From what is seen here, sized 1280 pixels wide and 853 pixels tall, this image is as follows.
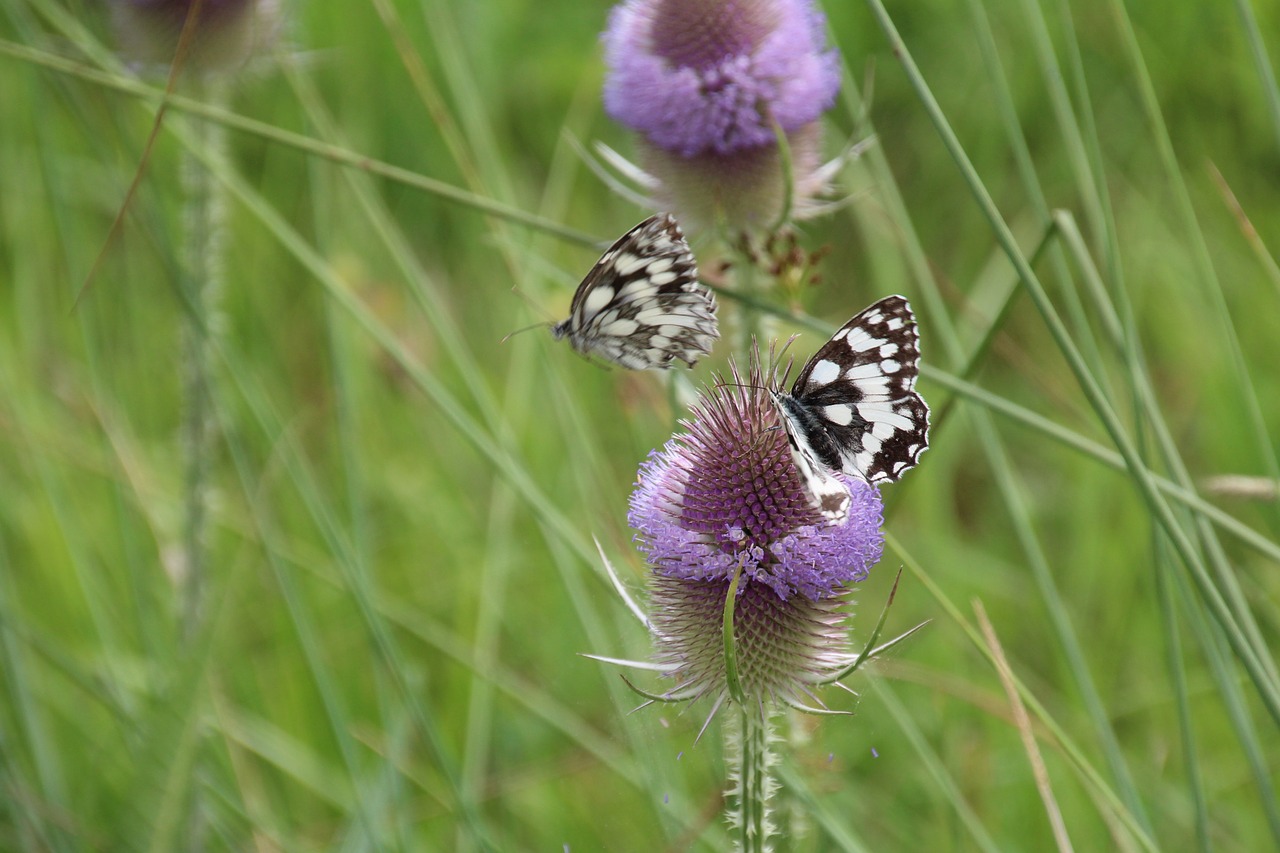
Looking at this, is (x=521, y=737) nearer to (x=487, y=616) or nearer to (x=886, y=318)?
(x=487, y=616)

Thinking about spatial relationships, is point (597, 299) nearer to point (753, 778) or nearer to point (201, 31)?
point (753, 778)

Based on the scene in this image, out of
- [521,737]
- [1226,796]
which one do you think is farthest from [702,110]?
[1226,796]

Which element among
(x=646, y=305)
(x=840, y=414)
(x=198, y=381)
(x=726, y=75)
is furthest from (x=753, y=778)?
(x=198, y=381)

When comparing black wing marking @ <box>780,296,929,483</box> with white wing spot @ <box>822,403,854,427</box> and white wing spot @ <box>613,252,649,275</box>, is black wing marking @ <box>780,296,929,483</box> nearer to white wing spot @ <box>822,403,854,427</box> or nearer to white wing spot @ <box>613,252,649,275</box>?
white wing spot @ <box>822,403,854,427</box>

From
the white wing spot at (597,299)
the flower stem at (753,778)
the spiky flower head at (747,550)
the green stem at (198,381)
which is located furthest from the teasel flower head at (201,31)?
the flower stem at (753,778)

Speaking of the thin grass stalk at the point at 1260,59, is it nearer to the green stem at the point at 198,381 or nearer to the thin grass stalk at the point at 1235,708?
the thin grass stalk at the point at 1235,708
